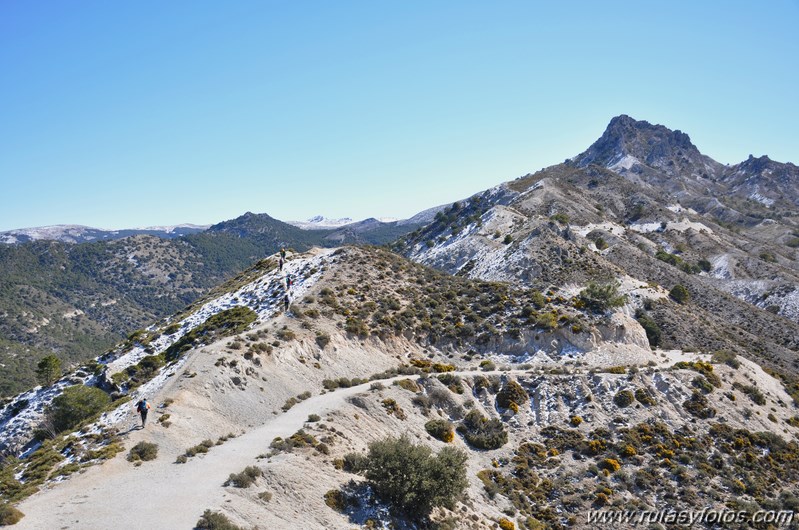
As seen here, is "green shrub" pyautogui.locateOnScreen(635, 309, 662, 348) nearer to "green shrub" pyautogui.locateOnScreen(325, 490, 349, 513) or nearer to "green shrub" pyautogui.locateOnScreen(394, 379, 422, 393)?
"green shrub" pyautogui.locateOnScreen(394, 379, 422, 393)

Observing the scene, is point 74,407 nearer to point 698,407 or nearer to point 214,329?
point 214,329

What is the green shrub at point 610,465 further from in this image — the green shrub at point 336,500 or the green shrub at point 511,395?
the green shrub at point 336,500

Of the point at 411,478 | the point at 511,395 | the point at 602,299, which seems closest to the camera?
the point at 411,478

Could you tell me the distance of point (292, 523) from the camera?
1936 cm

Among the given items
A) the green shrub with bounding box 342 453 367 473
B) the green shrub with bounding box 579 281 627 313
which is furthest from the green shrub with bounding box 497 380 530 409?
the green shrub with bounding box 579 281 627 313

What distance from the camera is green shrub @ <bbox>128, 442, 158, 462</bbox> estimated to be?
74.0 ft

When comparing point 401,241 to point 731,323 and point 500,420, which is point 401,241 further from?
point 500,420

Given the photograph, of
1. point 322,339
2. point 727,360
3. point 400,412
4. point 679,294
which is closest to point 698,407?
point 727,360

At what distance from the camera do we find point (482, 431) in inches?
1363

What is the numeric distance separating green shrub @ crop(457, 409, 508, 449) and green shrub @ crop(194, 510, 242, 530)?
65.8 ft

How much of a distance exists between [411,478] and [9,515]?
15.9 m

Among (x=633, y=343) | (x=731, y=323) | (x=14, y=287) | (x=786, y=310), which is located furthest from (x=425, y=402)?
(x=14, y=287)

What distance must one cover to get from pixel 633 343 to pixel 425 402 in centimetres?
2729

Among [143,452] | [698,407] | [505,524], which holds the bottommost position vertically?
[698,407]
